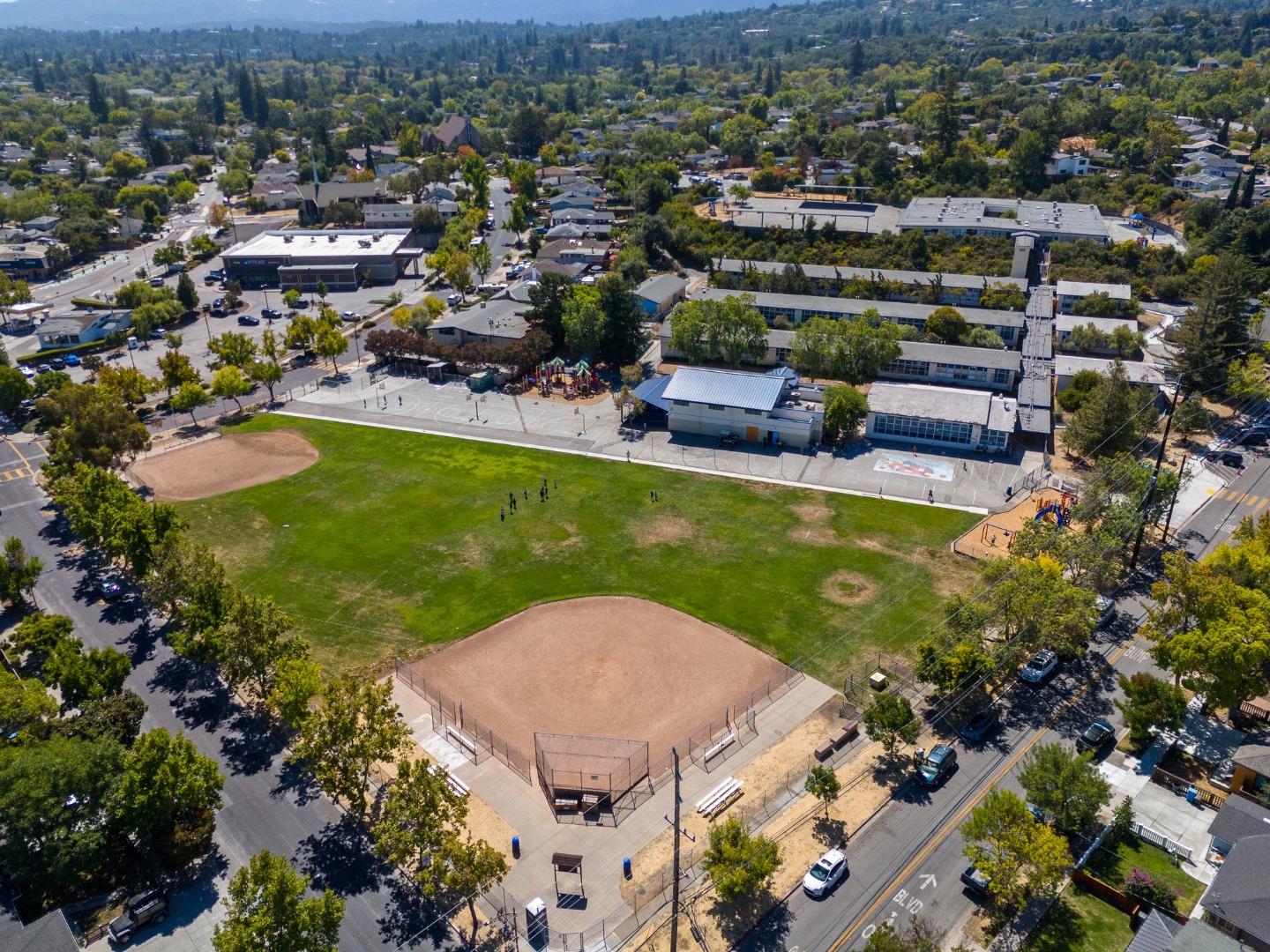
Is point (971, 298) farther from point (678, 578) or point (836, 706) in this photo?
point (836, 706)

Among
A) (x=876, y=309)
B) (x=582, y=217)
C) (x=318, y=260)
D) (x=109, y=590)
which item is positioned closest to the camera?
(x=109, y=590)

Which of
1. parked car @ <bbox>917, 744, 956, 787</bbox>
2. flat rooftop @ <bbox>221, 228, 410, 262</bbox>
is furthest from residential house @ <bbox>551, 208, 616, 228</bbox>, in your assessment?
parked car @ <bbox>917, 744, 956, 787</bbox>

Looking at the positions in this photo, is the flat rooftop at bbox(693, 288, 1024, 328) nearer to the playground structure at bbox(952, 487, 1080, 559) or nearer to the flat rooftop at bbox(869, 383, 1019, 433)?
the flat rooftop at bbox(869, 383, 1019, 433)

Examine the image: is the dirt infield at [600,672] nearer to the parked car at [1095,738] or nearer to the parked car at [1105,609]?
the parked car at [1095,738]

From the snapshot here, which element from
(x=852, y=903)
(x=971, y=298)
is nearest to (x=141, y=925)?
(x=852, y=903)

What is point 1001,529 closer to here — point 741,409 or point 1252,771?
point 741,409

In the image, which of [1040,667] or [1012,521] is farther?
[1012,521]

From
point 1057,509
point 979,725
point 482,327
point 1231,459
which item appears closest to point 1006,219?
point 1231,459
